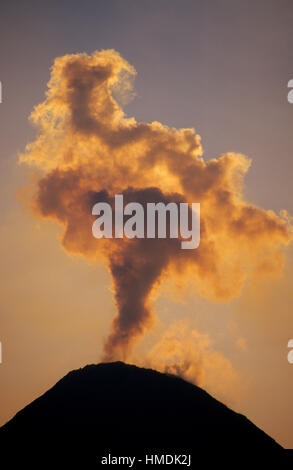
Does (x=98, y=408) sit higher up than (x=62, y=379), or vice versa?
(x=62, y=379)

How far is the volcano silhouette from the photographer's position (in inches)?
2185

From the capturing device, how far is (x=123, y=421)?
194ft

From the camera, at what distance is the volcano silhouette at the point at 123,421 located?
55.5 m
